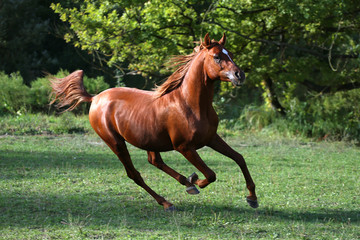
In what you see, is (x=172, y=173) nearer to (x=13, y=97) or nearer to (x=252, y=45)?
(x=252, y=45)

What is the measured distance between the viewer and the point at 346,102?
1572 cm

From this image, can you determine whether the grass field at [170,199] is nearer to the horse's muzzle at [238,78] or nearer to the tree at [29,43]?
the horse's muzzle at [238,78]

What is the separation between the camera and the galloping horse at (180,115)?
5.73 meters

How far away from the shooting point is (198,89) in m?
5.86

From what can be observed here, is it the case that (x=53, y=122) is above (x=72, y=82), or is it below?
below

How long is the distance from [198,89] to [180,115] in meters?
0.37

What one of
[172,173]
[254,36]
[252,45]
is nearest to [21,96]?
[252,45]

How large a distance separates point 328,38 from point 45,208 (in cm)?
1109

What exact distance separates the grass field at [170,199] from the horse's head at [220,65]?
5.45 ft

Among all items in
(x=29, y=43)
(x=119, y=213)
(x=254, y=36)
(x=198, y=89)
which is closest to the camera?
(x=198, y=89)

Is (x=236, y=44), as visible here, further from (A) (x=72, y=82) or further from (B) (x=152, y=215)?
(B) (x=152, y=215)

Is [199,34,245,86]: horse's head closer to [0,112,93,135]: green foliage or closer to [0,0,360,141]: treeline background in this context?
[0,0,360,141]: treeline background

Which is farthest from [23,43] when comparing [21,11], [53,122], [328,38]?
[328,38]

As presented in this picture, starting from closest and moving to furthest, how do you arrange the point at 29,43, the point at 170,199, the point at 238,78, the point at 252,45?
the point at 238,78 → the point at 170,199 → the point at 252,45 → the point at 29,43
